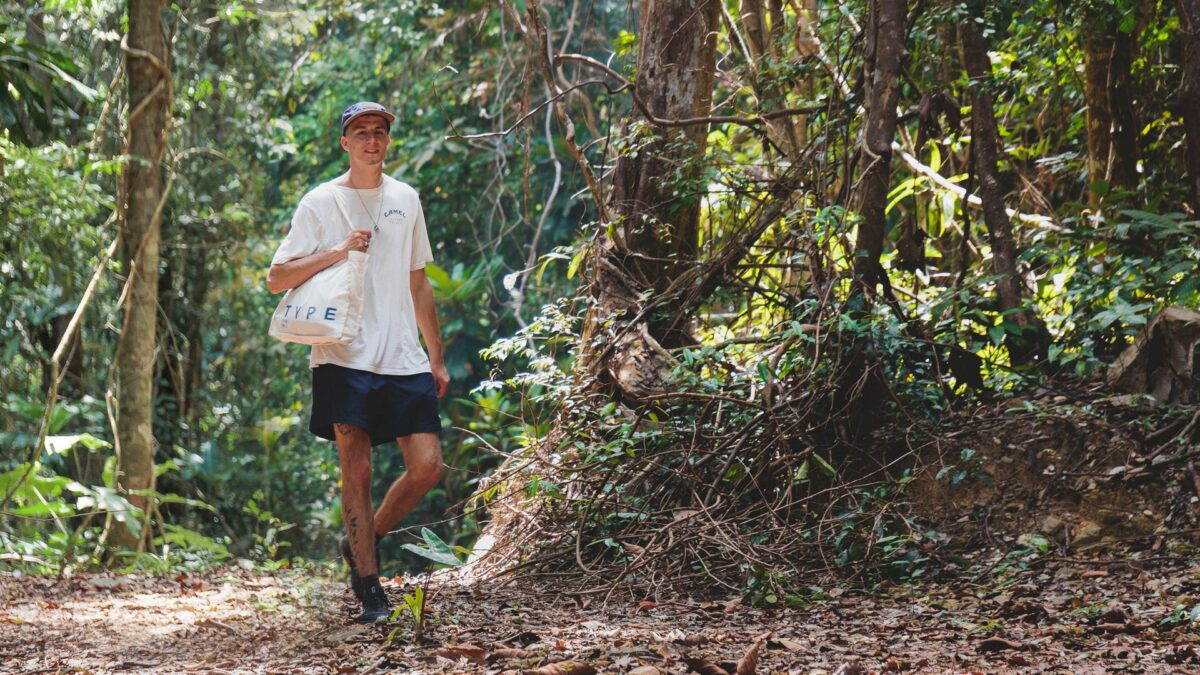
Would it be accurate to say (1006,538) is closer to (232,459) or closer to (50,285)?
(50,285)

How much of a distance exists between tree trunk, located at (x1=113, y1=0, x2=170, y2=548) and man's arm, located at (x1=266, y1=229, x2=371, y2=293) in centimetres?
493

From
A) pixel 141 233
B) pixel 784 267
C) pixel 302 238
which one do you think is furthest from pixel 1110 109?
pixel 141 233

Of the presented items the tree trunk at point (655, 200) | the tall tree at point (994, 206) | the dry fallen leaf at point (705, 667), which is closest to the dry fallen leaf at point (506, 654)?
the dry fallen leaf at point (705, 667)

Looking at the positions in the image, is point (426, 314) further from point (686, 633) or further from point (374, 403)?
point (686, 633)

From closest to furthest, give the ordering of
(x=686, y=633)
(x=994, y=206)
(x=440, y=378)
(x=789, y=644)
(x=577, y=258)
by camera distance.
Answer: (x=789, y=644) < (x=686, y=633) < (x=440, y=378) < (x=994, y=206) < (x=577, y=258)

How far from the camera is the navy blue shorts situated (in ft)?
13.5

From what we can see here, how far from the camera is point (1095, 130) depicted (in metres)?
5.89

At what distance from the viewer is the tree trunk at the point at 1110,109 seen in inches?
225

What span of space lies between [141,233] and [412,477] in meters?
5.41

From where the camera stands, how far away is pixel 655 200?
244 inches

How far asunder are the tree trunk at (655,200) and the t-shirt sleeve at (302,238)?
1955 mm

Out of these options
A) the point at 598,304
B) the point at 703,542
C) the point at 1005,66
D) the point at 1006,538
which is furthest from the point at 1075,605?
the point at 1005,66

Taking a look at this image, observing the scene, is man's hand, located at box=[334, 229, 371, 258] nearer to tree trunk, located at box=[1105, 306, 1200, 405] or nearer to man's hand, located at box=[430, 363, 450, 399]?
man's hand, located at box=[430, 363, 450, 399]

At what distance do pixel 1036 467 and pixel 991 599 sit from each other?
3.15 feet
